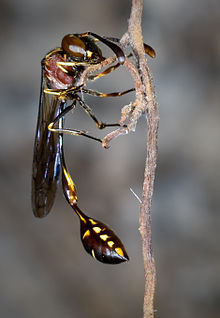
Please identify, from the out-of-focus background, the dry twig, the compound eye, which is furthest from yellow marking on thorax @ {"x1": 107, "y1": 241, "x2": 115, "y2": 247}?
the out-of-focus background

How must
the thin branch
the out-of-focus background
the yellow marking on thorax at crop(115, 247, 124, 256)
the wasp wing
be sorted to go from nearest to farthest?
the thin branch → the yellow marking on thorax at crop(115, 247, 124, 256) → the wasp wing → the out-of-focus background

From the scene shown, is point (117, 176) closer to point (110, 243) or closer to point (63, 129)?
point (63, 129)

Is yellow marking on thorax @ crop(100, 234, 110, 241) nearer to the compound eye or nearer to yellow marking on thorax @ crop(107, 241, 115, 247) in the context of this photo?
yellow marking on thorax @ crop(107, 241, 115, 247)

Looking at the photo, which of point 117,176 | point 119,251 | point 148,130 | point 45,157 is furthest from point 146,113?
point 117,176

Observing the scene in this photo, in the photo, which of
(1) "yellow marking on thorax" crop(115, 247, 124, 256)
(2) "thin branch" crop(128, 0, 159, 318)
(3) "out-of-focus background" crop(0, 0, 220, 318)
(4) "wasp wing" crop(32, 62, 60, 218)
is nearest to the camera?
(2) "thin branch" crop(128, 0, 159, 318)

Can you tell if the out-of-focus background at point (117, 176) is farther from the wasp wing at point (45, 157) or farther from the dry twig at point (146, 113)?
the dry twig at point (146, 113)

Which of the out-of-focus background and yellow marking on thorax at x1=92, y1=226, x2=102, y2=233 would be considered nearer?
yellow marking on thorax at x1=92, y1=226, x2=102, y2=233

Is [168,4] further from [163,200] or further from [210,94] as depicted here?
[163,200]

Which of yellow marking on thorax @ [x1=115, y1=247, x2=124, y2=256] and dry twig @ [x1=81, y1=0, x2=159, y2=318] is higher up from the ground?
dry twig @ [x1=81, y1=0, x2=159, y2=318]
